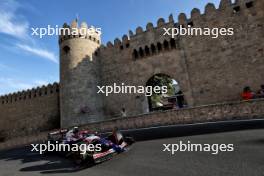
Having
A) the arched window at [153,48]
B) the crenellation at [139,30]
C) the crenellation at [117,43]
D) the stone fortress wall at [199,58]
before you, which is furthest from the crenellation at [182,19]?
the crenellation at [117,43]

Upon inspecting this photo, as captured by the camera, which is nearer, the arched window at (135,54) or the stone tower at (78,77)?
the stone tower at (78,77)

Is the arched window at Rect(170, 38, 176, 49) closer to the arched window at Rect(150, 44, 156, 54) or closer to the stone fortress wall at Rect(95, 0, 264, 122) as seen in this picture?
the stone fortress wall at Rect(95, 0, 264, 122)

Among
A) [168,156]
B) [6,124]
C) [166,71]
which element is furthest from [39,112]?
[168,156]

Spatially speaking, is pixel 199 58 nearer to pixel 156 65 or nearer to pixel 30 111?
pixel 156 65

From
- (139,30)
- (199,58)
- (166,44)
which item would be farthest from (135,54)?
(199,58)

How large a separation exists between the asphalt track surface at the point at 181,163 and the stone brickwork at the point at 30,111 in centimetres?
1781

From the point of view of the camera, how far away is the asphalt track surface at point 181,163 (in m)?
4.76

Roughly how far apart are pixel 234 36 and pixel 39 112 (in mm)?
21254

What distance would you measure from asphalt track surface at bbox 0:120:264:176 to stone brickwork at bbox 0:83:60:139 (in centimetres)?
1781

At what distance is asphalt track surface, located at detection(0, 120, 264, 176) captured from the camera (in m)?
4.76

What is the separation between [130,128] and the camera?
1389cm

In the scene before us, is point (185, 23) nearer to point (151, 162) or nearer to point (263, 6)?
point (263, 6)

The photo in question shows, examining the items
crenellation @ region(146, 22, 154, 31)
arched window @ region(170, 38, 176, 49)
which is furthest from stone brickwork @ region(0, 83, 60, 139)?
arched window @ region(170, 38, 176, 49)

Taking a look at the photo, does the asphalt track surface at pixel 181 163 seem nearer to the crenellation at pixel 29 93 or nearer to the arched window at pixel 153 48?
the arched window at pixel 153 48
